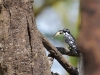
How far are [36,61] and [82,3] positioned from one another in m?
1.46

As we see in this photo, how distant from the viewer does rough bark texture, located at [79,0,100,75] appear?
0.36m

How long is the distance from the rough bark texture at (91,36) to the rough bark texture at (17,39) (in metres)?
1.42

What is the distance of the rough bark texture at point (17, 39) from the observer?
5.79ft

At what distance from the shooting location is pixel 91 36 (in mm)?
361

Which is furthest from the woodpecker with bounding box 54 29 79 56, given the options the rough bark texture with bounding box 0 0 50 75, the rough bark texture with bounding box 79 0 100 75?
the rough bark texture with bounding box 79 0 100 75

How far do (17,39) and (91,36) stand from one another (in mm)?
1432

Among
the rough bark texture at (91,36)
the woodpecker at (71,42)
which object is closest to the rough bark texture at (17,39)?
the woodpecker at (71,42)

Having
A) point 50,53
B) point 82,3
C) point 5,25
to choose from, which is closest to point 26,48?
point 5,25

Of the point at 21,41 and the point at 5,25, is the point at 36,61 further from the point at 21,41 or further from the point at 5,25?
the point at 5,25

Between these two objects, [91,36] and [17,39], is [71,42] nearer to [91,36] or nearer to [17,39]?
[17,39]

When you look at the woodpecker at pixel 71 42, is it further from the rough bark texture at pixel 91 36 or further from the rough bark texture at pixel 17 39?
the rough bark texture at pixel 91 36

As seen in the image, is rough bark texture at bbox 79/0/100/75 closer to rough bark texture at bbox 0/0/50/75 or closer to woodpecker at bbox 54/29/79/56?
rough bark texture at bbox 0/0/50/75

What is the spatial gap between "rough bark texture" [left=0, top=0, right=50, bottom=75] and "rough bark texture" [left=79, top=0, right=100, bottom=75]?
1.42 meters

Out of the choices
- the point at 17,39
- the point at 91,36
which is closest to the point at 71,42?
the point at 17,39
